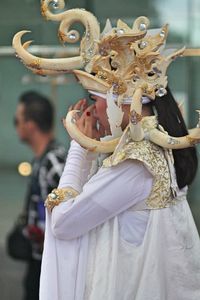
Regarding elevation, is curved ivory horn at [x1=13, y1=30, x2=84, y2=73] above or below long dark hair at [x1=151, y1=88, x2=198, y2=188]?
above

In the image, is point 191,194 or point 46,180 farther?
point 191,194

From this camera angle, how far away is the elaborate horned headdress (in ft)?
9.70

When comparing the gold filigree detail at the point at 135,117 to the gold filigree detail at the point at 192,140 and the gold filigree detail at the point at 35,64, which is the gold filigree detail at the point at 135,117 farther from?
the gold filigree detail at the point at 35,64

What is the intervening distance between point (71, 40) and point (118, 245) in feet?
2.47

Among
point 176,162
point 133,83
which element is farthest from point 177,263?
point 133,83

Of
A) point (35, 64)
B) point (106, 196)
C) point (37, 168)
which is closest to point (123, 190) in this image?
point (106, 196)

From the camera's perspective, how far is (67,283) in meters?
3.04

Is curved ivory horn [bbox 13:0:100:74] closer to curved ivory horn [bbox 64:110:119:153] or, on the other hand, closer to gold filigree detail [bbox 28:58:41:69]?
gold filigree detail [bbox 28:58:41:69]

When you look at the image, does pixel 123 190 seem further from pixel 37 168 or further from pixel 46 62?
pixel 37 168

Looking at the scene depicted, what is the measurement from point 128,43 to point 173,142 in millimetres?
380

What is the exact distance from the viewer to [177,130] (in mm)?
3092

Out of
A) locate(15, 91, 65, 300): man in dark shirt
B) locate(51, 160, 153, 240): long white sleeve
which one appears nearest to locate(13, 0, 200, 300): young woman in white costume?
locate(51, 160, 153, 240): long white sleeve

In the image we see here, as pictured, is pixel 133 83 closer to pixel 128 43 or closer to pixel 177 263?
pixel 128 43

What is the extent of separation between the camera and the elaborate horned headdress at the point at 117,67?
296 cm
